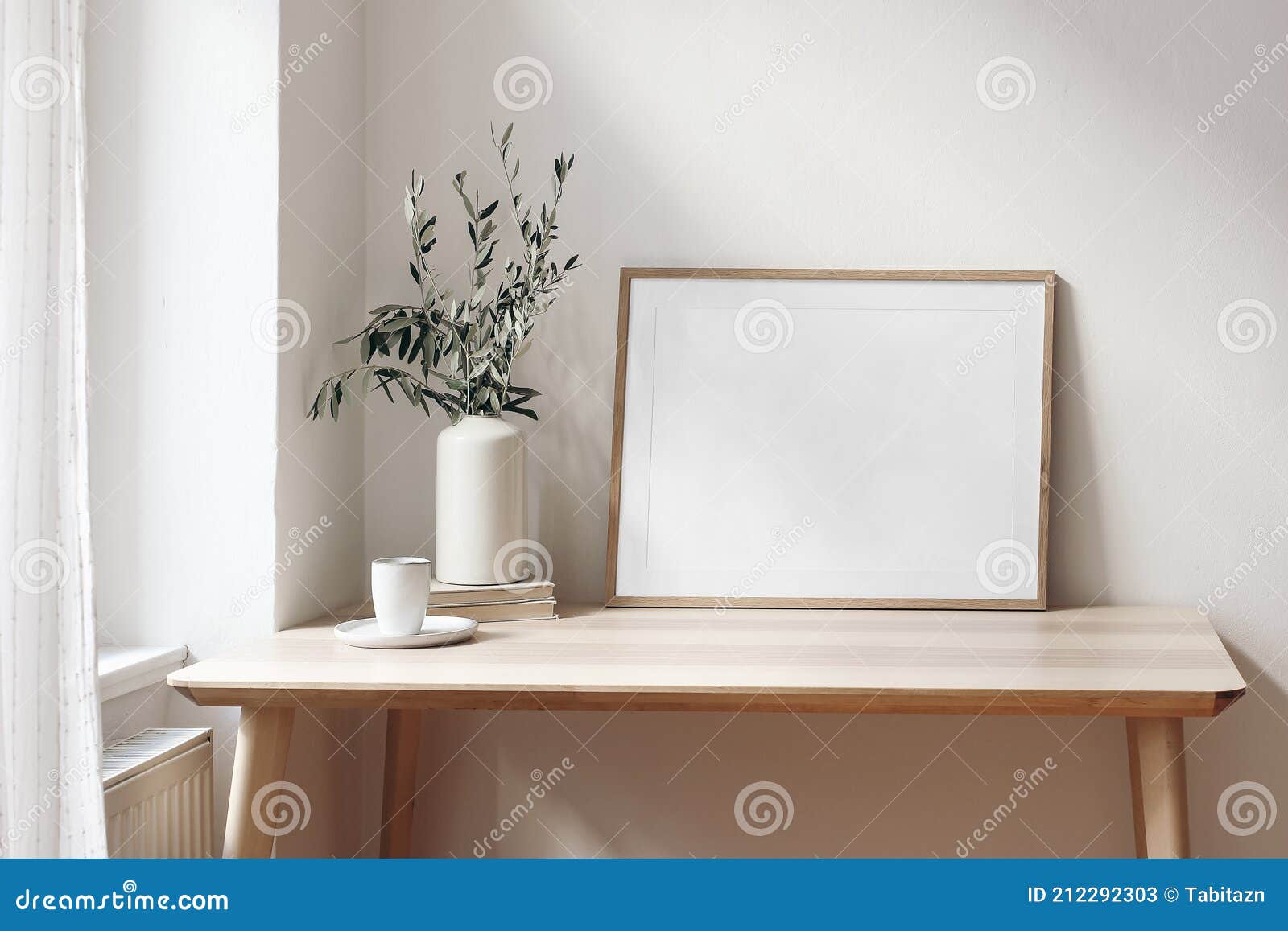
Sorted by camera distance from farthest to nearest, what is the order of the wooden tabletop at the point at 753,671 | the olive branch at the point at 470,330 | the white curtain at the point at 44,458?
the olive branch at the point at 470,330, the wooden tabletop at the point at 753,671, the white curtain at the point at 44,458

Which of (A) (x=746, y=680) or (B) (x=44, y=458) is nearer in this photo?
(B) (x=44, y=458)

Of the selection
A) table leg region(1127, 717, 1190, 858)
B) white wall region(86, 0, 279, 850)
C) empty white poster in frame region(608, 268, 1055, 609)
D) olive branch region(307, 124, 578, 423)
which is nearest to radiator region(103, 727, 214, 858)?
white wall region(86, 0, 279, 850)

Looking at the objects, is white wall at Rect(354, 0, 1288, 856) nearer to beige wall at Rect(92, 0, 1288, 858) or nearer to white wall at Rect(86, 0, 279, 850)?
beige wall at Rect(92, 0, 1288, 858)

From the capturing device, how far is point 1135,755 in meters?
1.39

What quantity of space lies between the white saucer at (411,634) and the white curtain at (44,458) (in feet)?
1.07

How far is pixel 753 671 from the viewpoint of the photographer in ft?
3.51

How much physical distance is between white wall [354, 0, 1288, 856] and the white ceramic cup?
386 mm

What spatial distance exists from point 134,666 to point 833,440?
3.08 ft

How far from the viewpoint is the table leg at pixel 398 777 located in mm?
1481

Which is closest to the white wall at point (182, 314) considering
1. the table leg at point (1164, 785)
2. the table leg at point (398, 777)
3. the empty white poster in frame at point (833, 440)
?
the table leg at point (398, 777)

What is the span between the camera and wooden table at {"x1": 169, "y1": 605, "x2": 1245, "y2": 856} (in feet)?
3.34

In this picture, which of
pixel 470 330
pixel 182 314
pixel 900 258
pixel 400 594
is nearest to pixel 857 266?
pixel 900 258

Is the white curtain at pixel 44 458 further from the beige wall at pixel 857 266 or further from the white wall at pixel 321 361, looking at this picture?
the beige wall at pixel 857 266

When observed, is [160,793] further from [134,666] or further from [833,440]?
[833,440]
